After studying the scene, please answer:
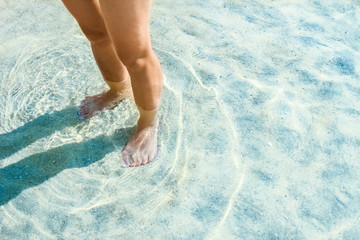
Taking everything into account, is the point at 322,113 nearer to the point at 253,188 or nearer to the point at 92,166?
the point at 253,188

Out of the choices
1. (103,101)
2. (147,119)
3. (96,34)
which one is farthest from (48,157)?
(96,34)

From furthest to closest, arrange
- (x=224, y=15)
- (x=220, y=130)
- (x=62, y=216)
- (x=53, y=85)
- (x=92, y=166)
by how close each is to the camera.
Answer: (x=224, y=15) → (x=53, y=85) → (x=220, y=130) → (x=92, y=166) → (x=62, y=216)

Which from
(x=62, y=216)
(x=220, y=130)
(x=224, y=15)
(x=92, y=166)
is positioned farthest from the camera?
(x=224, y=15)

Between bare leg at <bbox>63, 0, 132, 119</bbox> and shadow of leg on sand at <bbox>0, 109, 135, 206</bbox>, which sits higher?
bare leg at <bbox>63, 0, 132, 119</bbox>

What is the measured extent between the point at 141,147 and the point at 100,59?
545 mm

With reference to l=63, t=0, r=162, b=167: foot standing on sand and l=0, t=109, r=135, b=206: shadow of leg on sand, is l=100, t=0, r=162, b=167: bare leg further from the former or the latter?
l=0, t=109, r=135, b=206: shadow of leg on sand

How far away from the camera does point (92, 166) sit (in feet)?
6.97

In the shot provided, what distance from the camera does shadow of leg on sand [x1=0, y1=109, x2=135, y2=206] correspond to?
2.05m

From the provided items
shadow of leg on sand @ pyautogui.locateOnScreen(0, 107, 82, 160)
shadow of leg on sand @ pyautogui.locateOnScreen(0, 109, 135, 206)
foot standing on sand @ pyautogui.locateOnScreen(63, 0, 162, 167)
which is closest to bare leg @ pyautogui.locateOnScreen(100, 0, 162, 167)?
foot standing on sand @ pyautogui.locateOnScreen(63, 0, 162, 167)

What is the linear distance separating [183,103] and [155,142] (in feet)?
1.18

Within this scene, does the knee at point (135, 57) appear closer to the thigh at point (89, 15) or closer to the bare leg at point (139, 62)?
the bare leg at point (139, 62)

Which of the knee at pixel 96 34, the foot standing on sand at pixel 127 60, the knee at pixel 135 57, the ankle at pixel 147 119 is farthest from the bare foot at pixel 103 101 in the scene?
the knee at pixel 135 57

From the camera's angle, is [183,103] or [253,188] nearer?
[253,188]

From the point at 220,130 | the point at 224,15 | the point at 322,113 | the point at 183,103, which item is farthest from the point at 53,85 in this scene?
the point at 322,113
